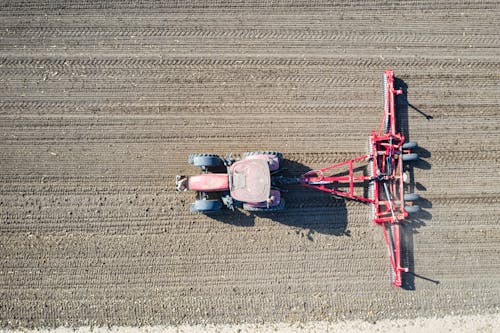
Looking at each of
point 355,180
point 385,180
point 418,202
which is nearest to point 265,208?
point 355,180

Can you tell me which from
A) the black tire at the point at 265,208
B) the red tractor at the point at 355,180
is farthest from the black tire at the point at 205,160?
the black tire at the point at 265,208

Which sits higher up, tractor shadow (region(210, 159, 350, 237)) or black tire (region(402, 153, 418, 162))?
black tire (region(402, 153, 418, 162))

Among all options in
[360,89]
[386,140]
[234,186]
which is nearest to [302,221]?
[234,186]

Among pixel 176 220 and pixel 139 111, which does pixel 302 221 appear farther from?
pixel 139 111

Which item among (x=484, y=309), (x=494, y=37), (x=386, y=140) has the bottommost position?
(x=484, y=309)

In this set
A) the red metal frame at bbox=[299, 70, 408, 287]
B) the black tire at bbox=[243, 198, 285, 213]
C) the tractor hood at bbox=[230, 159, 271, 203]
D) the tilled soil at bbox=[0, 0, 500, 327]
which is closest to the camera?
the tractor hood at bbox=[230, 159, 271, 203]

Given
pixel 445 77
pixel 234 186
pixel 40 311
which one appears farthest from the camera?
pixel 445 77

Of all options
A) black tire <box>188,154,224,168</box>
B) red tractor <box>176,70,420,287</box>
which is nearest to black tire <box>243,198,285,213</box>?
red tractor <box>176,70,420,287</box>

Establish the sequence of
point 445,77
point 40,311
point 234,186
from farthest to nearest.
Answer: point 445,77
point 40,311
point 234,186

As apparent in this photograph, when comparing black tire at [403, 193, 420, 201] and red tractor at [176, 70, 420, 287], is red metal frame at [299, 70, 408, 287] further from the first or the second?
black tire at [403, 193, 420, 201]
